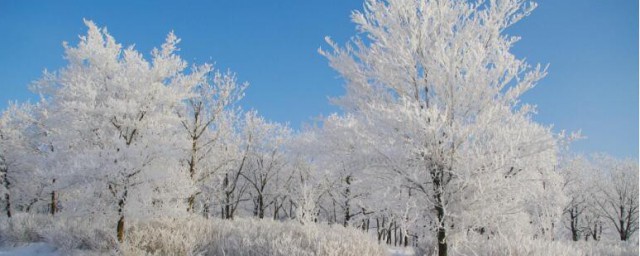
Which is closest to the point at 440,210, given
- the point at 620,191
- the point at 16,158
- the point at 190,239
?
the point at 190,239

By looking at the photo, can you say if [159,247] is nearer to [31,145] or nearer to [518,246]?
[518,246]

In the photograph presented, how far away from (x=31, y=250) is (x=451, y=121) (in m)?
10.0

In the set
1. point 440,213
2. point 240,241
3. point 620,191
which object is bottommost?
point 620,191

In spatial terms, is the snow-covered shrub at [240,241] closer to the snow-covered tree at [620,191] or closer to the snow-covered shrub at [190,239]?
the snow-covered shrub at [190,239]

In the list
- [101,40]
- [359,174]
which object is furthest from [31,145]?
[359,174]

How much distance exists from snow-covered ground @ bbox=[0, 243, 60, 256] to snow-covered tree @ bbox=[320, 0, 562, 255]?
797cm

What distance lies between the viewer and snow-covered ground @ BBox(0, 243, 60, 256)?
9.31m

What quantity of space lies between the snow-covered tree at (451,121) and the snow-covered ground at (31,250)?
797cm

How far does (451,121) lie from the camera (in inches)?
276

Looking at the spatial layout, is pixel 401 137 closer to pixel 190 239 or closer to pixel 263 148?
pixel 190 239

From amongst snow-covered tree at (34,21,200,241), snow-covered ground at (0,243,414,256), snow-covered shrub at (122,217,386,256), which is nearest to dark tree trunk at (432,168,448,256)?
snow-covered shrub at (122,217,386,256)

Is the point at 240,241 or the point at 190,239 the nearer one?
the point at 240,241

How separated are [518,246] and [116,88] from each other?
33.8 feet

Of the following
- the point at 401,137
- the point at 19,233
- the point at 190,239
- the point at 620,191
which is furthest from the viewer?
→ the point at 620,191
